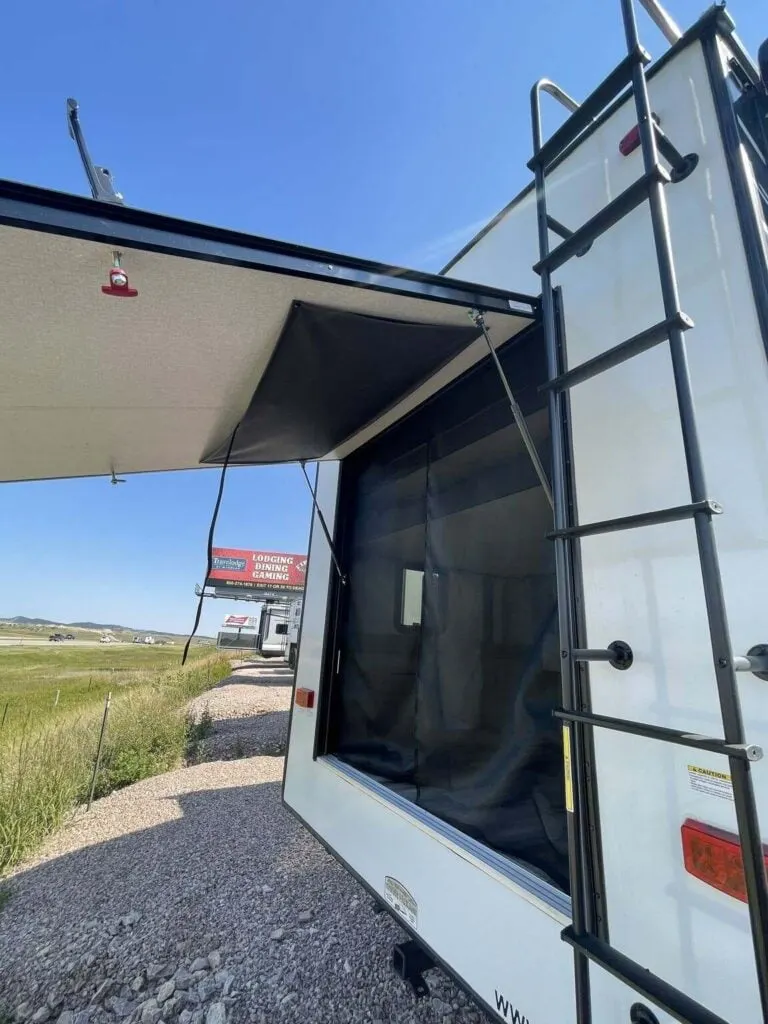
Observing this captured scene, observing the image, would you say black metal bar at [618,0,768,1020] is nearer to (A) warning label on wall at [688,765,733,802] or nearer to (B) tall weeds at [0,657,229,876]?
(A) warning label on wall at [688,765,733,802]

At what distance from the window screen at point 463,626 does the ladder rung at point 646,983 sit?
0.43m

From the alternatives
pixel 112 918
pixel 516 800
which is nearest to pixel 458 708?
pixel 516 800

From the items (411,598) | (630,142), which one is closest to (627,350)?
(630,142)

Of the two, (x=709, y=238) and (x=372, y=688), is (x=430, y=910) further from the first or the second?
(x=709, y=238)

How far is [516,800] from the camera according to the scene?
1.54 m

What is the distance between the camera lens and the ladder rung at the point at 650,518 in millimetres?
802

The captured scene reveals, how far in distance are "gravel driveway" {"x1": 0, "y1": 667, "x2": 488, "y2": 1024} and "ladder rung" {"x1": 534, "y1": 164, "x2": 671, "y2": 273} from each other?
2.82 meters

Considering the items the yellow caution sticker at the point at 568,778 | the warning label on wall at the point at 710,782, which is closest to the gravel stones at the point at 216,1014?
the yellow caution sticker at the point at 568,778

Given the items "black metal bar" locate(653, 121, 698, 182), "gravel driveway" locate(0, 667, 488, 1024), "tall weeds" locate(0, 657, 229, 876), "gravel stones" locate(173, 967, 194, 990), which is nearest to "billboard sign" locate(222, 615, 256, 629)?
"tall weeds" locate(0, 657, 229, 876)

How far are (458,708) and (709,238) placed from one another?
166cm

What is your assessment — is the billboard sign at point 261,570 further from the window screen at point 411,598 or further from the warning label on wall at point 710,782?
the warning label on wall at point 710,782

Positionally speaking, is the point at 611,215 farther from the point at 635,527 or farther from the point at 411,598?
the point at 411,598

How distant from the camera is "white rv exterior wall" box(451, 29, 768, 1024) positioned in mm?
898

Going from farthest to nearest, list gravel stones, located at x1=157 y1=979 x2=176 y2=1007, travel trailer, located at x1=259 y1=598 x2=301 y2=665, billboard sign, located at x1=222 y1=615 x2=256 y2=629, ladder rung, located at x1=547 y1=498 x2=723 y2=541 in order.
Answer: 1. billboard sign, located at x1=222 y1=615 x2=256 y2=629
2. travel trailer, located at x1=259 y1=598 x2=301 y2=665
3. gravel stones, located at x1=157 y1=979 x2=176 y2=1007
4. ladder rung, located at x1=547 y1=498 x2=723 y2=541
